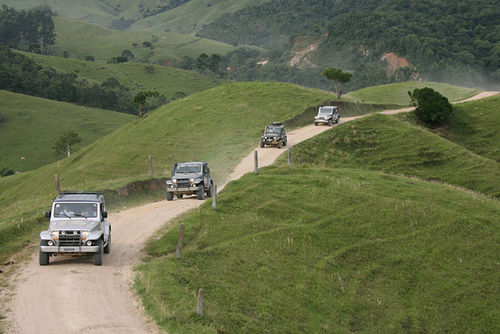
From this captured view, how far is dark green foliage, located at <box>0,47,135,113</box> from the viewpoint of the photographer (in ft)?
510

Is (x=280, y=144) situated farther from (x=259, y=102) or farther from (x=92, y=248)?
(x=92, y=248)

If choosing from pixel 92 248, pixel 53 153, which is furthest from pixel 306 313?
pixel 53 153

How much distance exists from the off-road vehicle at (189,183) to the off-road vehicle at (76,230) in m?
12.1

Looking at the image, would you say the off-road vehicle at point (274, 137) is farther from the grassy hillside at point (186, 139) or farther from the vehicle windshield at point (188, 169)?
the vehicle windshield at point (188, 169)

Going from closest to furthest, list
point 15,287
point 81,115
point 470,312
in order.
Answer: point 15,287
point 470,312
point 81,115

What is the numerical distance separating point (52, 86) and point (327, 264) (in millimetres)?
145687

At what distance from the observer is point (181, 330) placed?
15617 mm

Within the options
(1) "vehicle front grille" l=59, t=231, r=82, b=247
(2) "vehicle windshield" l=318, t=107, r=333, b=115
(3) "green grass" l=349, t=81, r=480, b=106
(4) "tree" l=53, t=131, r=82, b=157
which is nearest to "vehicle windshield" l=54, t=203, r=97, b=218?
(1) "vehicle front grille" l=59, t=231, r=82, b=247

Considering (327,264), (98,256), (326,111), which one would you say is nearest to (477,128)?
(326,111)

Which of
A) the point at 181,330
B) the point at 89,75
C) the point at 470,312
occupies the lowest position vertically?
the point at 470,312

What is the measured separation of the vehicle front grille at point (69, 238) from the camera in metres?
20.4

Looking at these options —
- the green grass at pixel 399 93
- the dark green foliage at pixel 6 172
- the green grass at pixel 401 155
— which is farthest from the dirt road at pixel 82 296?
the dark green foliage at pixel 6 172

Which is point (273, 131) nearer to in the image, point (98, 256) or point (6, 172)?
point (98, 256)

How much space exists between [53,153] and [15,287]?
3680 inches
